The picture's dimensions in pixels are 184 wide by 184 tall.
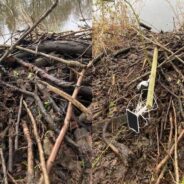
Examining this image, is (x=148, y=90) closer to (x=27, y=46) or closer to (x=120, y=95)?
(x=120, y=95)

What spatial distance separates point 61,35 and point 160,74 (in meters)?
0.64

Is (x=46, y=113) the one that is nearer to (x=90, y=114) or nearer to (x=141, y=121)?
(x=90, y=114)

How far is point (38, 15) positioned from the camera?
296 cm

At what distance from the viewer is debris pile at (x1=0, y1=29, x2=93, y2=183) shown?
1.38m

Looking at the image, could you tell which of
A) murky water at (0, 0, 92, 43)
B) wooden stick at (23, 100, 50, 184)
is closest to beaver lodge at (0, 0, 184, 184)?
wooden stick at (23, 100, 50, 184)

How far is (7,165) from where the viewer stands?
1.41m

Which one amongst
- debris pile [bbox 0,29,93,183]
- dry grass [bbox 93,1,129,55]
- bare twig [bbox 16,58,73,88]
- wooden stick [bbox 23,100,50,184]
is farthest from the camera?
dry grass [bbox 93,1,129,55]

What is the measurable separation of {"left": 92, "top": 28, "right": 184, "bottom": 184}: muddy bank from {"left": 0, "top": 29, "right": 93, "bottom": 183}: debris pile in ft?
0.30

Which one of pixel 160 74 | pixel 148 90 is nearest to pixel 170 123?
pixel 148 90

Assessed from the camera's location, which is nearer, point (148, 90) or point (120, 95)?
point (148, 90)

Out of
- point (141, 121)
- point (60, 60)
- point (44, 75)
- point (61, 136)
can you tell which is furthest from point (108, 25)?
point (61, 136)

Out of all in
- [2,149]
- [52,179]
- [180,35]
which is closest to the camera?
[52,179]

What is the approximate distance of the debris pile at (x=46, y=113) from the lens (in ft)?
4.53

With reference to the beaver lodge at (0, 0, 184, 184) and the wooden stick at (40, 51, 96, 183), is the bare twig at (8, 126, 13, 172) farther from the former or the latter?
the wooden stick at (40, 51, 96, 183)
